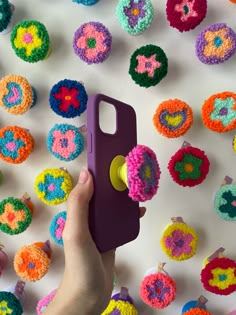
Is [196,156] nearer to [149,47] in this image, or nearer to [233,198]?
[233,198]

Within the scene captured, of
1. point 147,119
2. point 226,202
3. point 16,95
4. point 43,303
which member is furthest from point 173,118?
point 43,303

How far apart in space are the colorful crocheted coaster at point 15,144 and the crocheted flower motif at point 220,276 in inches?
15.0

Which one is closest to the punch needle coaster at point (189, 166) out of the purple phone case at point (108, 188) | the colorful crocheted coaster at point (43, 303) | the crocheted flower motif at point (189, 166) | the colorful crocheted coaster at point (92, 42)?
the crocheted flower motif at point (189, 166)

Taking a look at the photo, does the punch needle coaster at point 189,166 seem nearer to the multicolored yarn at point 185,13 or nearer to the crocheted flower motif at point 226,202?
the crocheted flower motif at point 226,202

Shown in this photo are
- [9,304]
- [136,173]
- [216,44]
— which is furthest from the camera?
[9,304]

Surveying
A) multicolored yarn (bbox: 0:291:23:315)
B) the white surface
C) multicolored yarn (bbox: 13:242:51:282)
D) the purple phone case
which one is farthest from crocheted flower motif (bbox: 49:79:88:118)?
multicolored yarn (bbox: 0:291:23:315)

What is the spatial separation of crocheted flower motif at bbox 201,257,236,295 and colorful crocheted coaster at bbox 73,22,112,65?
40 cm

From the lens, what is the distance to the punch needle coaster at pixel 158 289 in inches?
29.6

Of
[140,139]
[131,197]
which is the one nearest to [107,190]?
[131,197]

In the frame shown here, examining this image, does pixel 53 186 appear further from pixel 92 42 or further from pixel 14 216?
pixel 92 42

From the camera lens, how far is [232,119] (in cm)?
70

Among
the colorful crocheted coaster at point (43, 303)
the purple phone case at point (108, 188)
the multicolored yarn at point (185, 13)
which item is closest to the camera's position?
the purple phone case at point (108, 188)

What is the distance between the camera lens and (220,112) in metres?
0.70

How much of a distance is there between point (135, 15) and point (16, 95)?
0.82 ft
